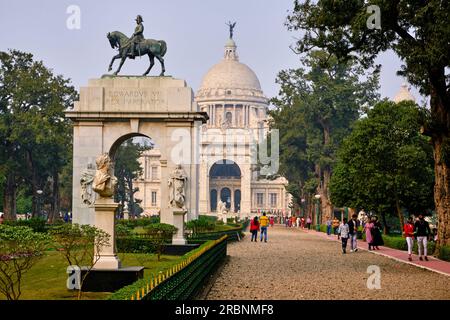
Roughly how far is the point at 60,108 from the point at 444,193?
1471 inches

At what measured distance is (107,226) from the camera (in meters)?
18.2

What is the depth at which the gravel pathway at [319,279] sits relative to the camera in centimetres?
1769

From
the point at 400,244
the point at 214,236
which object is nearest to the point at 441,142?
the point at 400,244

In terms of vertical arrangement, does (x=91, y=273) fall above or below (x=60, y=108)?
below

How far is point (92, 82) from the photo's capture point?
38.7 metres

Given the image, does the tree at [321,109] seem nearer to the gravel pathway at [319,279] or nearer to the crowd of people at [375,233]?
the crowd of people at [375,233]

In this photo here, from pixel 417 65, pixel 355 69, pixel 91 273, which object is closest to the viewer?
pixel 91 273

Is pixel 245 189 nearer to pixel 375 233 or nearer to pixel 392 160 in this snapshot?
pixel 392 160

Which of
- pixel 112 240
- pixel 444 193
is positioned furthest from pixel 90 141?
pixel 112 240

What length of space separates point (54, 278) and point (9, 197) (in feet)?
160

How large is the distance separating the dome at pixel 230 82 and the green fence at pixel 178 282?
135758mm

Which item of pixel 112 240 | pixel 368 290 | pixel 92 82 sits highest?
pixel 92 82
